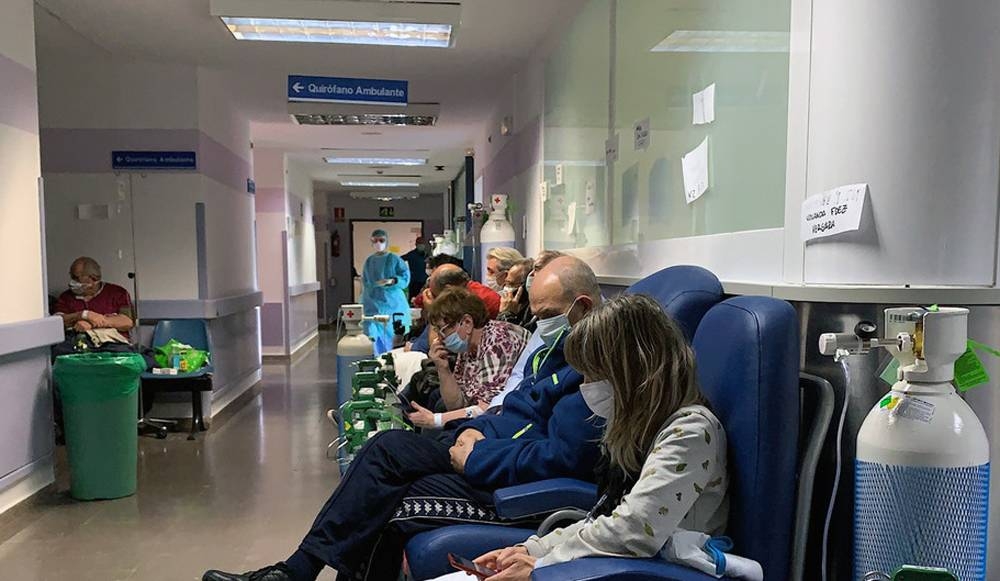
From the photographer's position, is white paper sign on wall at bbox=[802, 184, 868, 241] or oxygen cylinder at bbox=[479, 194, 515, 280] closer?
white paper sign on wall at bbox=[802, 184, 868, 241]

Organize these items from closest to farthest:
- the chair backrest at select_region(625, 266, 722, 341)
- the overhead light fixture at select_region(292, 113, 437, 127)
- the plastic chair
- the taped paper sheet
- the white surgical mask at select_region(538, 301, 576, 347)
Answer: the chair backrest at select_region(625, 266, 722, 341) < the taped paper sheet < the white surgical mask at select_region(538, 301, 576, 347) < the plastic chair < the overhead light fixture at select_region(292, 113, 437, 127)

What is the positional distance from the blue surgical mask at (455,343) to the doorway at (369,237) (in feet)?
38.9

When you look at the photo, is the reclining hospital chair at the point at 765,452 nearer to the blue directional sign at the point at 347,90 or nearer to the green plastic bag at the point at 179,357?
the green plastic bag at the point at 179,357

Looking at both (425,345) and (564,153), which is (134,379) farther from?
(564,153)

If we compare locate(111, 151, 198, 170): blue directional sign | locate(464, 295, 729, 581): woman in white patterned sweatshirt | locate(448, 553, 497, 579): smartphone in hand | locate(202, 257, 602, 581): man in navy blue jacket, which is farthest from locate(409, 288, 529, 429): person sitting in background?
locate(111, 151, 198, 170): blue directional sign

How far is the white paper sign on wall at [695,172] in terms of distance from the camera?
2295 millimetres

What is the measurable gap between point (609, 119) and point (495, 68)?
2602 millimetres

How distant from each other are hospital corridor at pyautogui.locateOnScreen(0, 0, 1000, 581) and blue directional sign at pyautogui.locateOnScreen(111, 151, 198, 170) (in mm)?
24

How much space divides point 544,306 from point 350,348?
2.10 metres

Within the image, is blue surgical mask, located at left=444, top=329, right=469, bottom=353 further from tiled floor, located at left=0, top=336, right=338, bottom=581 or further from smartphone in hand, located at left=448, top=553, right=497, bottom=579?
smartphone in hand, located at left=448, top=553, right=497, bottom=579

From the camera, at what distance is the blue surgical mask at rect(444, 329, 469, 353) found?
9.95 feet

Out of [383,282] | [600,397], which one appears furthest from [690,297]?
[383,282]

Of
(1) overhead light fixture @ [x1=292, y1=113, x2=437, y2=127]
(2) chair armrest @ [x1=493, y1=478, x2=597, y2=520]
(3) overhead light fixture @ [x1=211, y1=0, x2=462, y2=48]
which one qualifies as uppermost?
(3) overhead light fixture @ [x1=211, y1=0, x2=462, y2=48]

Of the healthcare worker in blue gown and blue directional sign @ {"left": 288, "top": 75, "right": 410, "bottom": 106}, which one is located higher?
blue directional sign @ {"left": 288, "top": 75, "right": 410, "bottom": 106}
